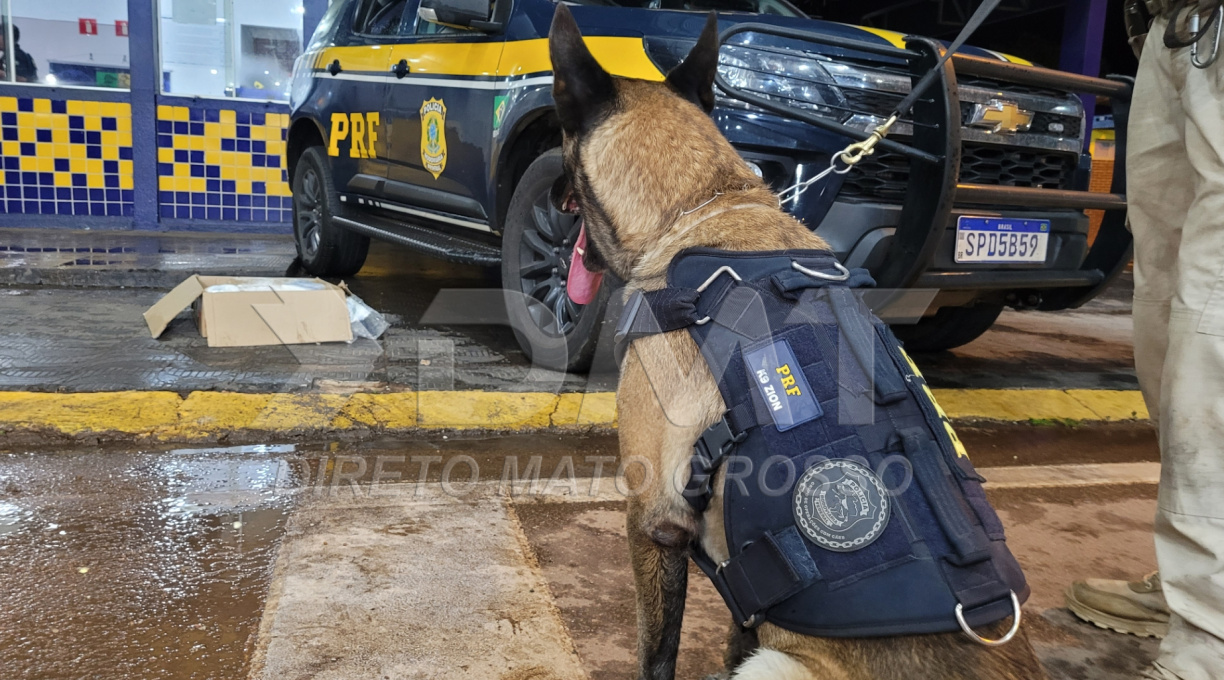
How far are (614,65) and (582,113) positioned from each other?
1496mm

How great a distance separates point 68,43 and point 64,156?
111 centimetres

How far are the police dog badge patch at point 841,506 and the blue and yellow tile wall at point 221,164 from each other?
316 inches

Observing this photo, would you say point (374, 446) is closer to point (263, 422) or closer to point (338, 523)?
point (263, 422)

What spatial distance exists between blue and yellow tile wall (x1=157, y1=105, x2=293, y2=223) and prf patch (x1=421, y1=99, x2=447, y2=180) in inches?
174

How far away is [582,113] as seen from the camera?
6.06 feet

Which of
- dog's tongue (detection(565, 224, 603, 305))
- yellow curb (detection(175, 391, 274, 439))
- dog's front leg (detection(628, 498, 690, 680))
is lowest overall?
yellow curb (detection(175, 391, 274, 439))

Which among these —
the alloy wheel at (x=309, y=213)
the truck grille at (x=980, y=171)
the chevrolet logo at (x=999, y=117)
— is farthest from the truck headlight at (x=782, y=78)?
the alloy wheel at (x=309, y=213)

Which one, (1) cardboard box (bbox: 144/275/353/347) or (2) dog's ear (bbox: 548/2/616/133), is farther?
(1) cardboard box (bbox: 144/275/353/347)

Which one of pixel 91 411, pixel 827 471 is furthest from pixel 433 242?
pixel 827 471

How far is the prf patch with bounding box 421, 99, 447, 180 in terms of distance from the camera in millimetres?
4363

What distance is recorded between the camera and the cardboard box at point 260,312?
4.12 m

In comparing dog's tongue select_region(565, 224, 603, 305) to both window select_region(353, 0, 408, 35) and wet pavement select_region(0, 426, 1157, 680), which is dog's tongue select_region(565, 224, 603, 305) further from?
window select_region(353, 0, 408, 35)

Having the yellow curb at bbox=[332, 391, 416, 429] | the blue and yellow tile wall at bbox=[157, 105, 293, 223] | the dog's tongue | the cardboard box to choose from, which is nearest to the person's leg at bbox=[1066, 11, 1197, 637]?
the dog's tongue

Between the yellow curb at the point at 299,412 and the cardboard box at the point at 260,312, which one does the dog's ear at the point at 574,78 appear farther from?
the cardboard box at the point at 260,312
